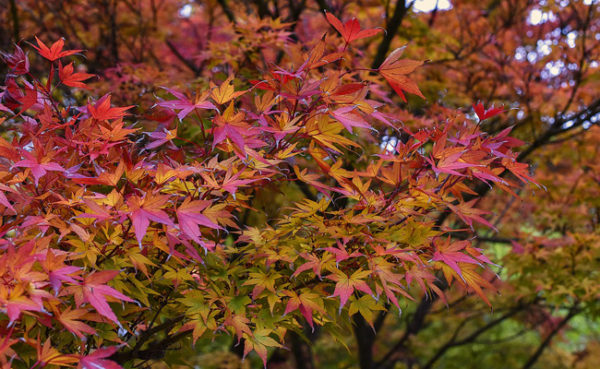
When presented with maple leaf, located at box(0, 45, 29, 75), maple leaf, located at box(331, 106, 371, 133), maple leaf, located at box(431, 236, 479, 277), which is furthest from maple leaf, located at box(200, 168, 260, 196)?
maple leaf, located at box(0, 45, 29, 75)

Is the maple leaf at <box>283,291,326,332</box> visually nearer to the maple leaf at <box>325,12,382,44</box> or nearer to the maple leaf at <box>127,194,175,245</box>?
the maple leaf at <box>127,194,175,245</box>

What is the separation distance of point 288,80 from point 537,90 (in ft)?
10.9

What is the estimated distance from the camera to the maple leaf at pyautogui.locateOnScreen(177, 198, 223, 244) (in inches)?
54.4

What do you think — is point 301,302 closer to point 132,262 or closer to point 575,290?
point 132,262

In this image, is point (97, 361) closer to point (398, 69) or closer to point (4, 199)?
point (4, 199)

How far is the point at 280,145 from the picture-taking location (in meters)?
1.80

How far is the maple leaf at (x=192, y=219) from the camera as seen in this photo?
4.53 feet

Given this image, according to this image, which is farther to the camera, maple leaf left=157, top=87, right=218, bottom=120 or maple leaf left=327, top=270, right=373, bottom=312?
maple leaf left=157, top=87, right=218, bottom=120

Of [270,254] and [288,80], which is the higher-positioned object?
[288,80]

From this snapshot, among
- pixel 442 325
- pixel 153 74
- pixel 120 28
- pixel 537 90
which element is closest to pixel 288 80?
pixel 153 74

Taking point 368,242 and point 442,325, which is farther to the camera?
point 442,325

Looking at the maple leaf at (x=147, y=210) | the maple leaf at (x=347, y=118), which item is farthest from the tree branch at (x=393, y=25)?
the maple leaf at (x=147, y=210)

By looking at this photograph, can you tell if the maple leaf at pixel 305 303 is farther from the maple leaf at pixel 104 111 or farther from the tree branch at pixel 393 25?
the tree branch at pixel 393 25

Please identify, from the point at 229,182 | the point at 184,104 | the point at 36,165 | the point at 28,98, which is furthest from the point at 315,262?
the point at 28,98
